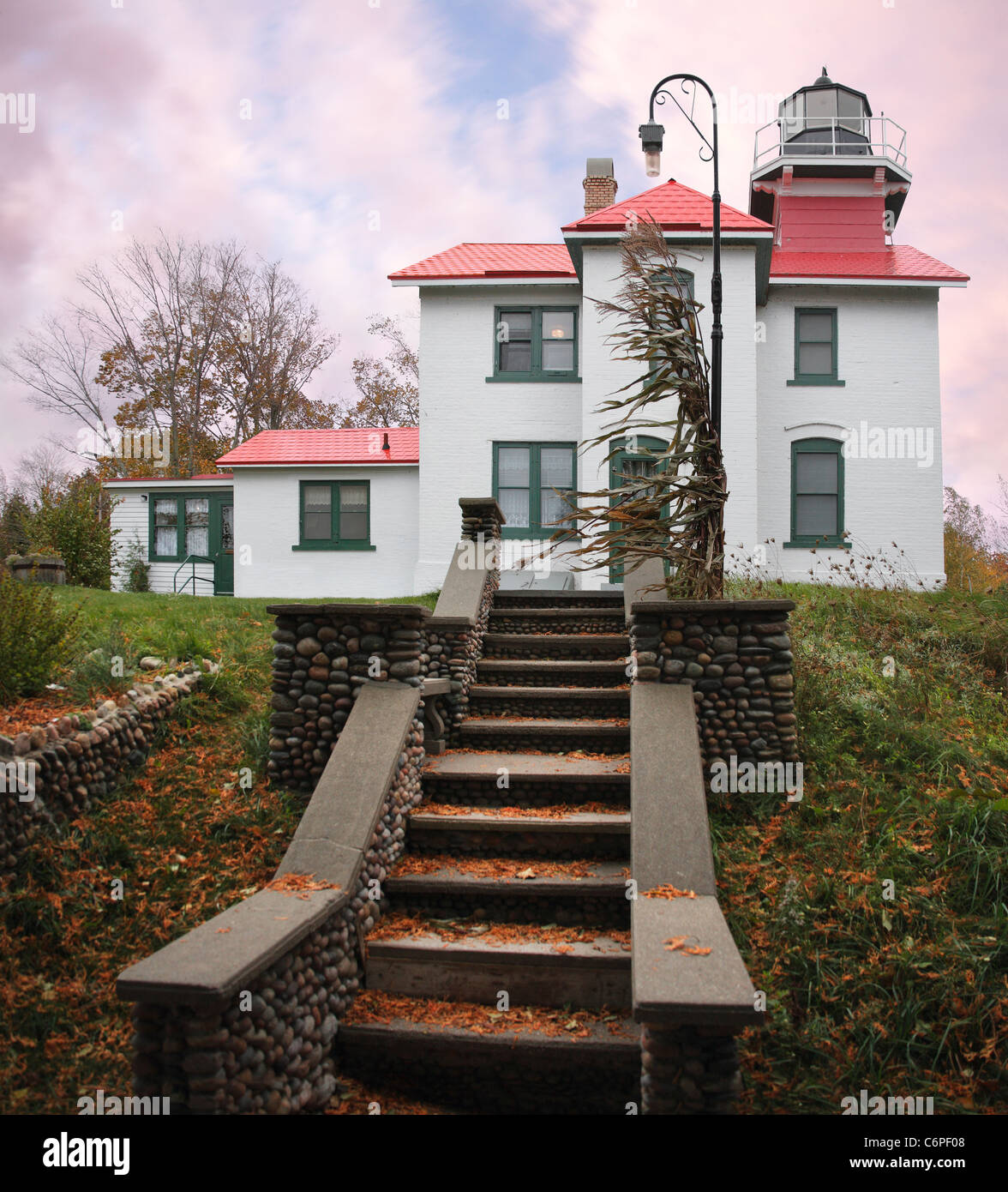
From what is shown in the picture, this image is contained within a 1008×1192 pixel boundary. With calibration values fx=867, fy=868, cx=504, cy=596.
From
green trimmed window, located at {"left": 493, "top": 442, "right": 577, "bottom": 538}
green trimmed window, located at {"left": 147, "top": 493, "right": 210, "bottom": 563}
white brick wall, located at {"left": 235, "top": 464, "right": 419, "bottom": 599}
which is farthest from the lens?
green trimmed window, located at {"left": 147, "top": 493, "right": 210, "bottom": 563}

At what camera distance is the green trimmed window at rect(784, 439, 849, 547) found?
49.2 ft

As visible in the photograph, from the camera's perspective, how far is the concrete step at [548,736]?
249 inches

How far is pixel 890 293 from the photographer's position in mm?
15023

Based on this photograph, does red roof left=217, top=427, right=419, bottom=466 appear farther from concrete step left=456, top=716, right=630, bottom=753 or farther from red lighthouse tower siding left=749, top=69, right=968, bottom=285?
concrete step left=456, top=716, right=630, bottom=753

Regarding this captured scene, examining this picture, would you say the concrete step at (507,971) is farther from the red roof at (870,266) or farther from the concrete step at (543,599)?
the red roof at (870,266)

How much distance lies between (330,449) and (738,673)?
39.4 ft

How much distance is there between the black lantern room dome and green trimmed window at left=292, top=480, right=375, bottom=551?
39.9 ft

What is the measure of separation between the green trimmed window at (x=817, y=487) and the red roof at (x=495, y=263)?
16.5ft

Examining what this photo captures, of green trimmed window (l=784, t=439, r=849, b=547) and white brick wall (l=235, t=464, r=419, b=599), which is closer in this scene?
green trimmed window (l=784, t=439, r=849, b=547)

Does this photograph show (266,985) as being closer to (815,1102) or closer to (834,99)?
(815,1102)

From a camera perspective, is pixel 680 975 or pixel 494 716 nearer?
pixel 680 975

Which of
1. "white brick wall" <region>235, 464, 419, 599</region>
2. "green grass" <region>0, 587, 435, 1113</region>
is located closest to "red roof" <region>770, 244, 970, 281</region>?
"white brick wall" <region>235, 464, 419, 599</region>
